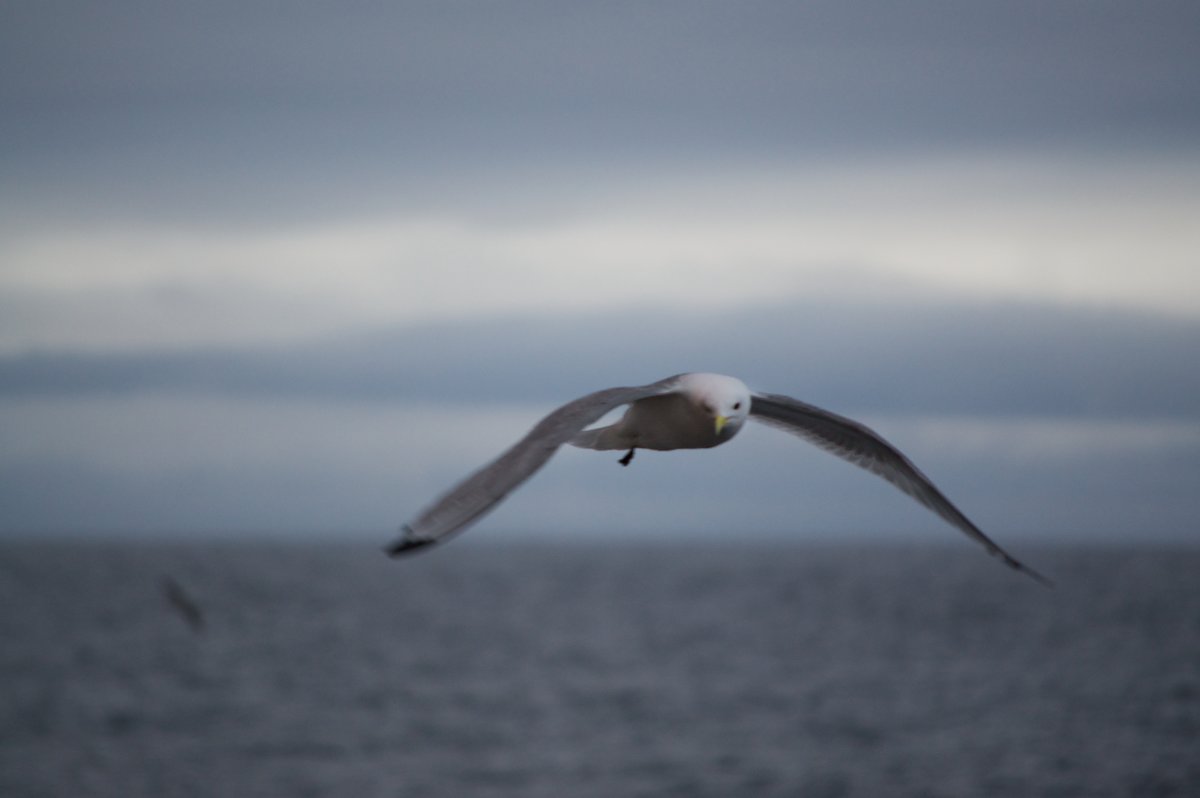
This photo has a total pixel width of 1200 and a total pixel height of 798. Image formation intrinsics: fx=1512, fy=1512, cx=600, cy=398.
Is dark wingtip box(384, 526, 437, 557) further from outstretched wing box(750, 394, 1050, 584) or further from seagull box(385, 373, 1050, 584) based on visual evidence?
outstretched wing box(750, 394, 1050, 584)

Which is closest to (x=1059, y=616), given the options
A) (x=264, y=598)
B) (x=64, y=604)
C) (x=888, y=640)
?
(x=888, y=640)

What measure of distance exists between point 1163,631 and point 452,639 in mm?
39484

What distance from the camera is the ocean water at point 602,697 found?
147 ft

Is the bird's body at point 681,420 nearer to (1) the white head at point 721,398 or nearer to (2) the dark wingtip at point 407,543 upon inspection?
(1) the white head at point 721,398

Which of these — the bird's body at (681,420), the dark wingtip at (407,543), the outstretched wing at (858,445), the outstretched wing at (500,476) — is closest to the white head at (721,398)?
the bird's body at (681,420)

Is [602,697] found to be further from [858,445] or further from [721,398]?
[721,398]

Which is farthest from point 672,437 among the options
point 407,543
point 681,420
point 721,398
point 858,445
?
point 407,543

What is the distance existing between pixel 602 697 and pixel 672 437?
5007 centimetres

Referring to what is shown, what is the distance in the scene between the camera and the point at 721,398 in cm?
1007

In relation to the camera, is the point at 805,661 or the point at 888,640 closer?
the point at 805,661

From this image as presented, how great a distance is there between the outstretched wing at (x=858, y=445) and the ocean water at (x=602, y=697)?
24155mm

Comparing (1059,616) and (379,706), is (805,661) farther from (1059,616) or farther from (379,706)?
(1059,616)

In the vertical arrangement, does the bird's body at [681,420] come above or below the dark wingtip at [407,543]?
above

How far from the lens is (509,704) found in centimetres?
5838
